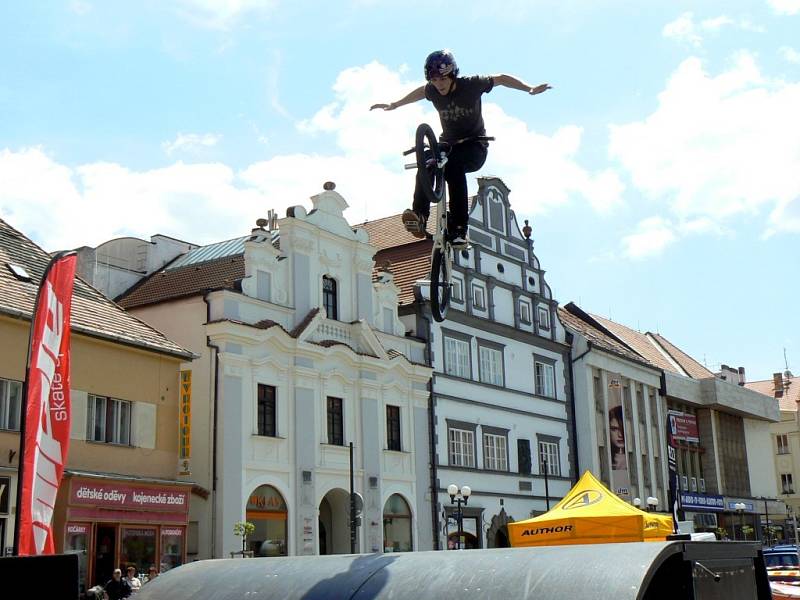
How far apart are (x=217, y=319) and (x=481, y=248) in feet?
42.2

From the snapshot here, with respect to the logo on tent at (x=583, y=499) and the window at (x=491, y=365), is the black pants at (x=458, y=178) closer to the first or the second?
the logo on tent at (x=583, y=499)

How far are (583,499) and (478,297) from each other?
57.9 ft

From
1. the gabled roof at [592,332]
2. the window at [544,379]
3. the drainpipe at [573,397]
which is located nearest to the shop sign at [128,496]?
the window at [544,379]

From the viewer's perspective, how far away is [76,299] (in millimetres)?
23766

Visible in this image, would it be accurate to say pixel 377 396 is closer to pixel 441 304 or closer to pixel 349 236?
pixel 349 236

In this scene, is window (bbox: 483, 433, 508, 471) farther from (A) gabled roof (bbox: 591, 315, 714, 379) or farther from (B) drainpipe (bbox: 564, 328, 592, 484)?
(A) gabled roof (bbox: 591, 315, 714, 379)

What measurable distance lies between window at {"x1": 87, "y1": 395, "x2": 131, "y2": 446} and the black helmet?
15.8 meters

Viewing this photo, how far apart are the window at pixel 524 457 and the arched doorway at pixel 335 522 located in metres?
8.90

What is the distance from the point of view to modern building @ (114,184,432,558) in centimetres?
2627

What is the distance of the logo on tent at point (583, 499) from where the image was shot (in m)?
18.7

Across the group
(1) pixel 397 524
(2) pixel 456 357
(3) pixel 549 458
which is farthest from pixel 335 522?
(3) pixel 549 458

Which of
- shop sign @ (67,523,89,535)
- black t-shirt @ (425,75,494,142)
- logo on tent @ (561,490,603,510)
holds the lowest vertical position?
shop sign @ (67,523,89,535)

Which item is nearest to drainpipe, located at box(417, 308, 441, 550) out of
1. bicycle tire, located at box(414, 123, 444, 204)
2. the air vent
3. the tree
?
the tree

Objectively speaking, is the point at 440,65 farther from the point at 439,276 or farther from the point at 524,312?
the point at 524,312
